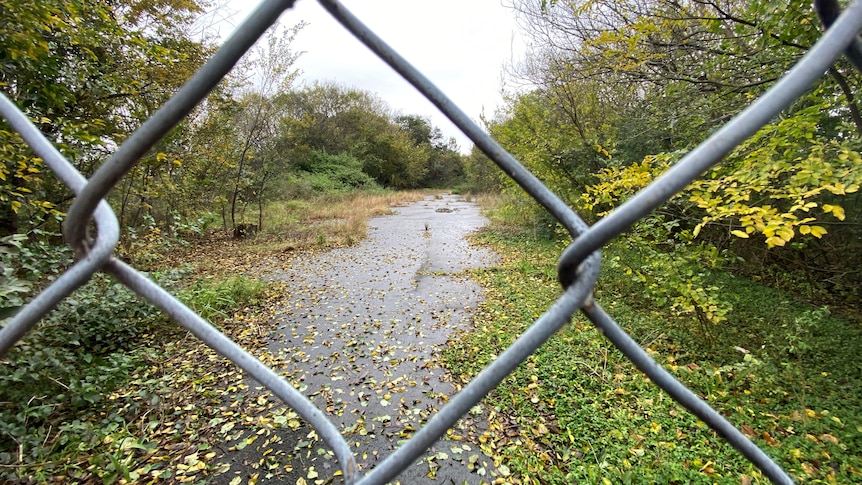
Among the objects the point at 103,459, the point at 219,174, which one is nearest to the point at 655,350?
the point at 103,459

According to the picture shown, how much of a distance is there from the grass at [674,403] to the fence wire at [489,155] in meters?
2.23

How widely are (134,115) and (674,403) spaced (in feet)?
22.9

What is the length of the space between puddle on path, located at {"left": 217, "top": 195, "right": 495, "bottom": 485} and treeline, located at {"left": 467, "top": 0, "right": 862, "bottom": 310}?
2.19 m

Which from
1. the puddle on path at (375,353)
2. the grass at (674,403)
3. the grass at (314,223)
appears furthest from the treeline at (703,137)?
the grass at (314,223)

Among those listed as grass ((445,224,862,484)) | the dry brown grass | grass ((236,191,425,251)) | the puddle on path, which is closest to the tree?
the puddle on path

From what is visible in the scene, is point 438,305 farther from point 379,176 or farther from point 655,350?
point 379,176

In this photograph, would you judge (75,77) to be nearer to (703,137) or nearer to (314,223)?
(703,137)

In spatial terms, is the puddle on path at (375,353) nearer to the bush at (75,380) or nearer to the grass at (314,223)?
the bush at (75,380)

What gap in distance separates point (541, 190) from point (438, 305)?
495 centimetres

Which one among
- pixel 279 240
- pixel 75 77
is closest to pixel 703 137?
pixel 75 77

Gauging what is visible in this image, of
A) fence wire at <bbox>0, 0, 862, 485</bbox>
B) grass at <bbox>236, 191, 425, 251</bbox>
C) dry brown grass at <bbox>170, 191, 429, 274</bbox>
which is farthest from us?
grass at <bbox>236, 191, 425, 251</bbox>

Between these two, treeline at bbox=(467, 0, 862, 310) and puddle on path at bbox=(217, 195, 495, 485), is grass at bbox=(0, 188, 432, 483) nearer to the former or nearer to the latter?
puddle on path at bbox=(217, 195, 495, 485)

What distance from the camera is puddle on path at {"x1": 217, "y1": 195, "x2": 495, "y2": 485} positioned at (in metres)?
2.47

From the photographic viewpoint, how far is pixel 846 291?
4191 millimetres
